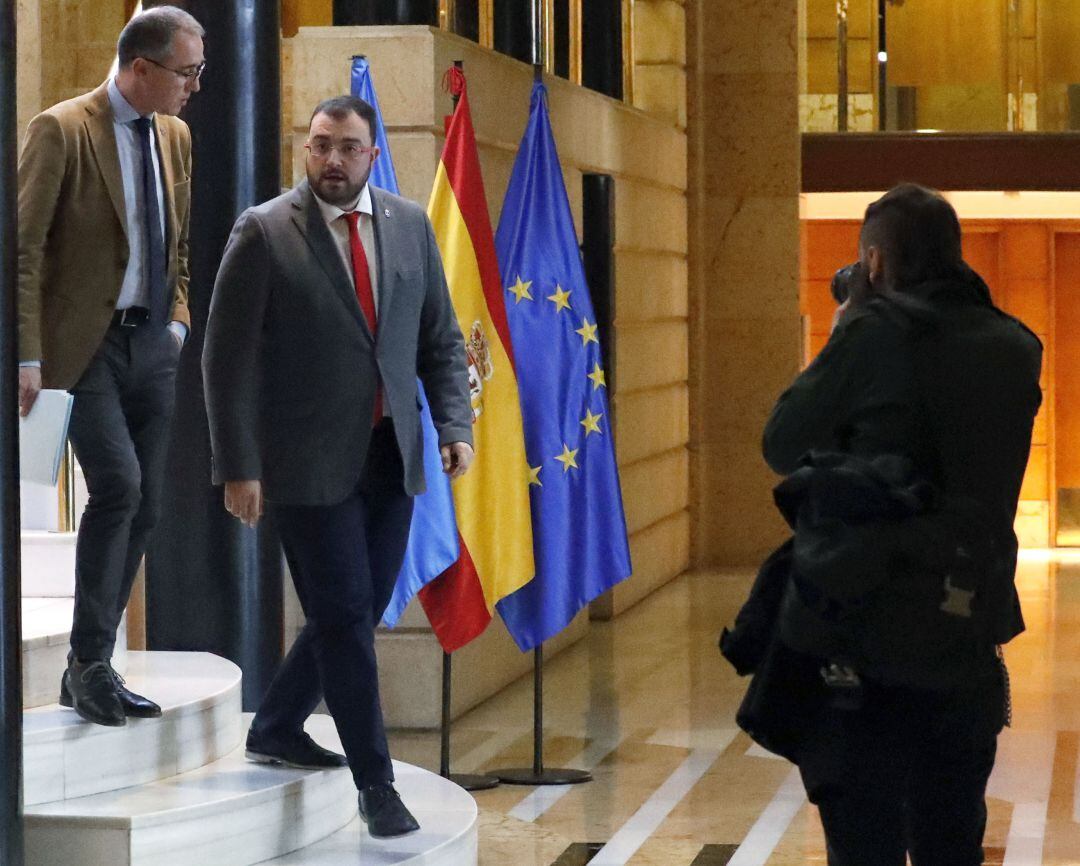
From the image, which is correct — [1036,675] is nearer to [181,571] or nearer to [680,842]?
[680,842]

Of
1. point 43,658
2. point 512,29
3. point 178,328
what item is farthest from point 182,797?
point 512,29

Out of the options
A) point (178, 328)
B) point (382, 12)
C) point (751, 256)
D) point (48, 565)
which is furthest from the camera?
point (751, 256)

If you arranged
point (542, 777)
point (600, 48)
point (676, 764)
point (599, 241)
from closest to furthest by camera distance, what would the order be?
point (542, 777)
point (676, 764)
point (599, 241)
point (600, 48)

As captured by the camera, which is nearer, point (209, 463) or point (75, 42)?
point (209, 463)

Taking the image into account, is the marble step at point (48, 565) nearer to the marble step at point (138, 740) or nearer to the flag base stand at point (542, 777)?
the marble step at point (138, 740)

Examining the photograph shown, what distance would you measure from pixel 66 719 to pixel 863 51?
33.8 ft

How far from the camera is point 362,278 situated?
4176 millimetres

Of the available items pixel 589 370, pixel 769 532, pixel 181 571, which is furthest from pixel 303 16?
pixel 769 532

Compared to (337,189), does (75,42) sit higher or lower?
higher

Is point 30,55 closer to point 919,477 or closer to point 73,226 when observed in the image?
point 73,226

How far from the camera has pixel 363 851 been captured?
170 inches

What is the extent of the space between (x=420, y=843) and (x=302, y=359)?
1.11m

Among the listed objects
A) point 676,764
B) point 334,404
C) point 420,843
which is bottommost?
point 676,764

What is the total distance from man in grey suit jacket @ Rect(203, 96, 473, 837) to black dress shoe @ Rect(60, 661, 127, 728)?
424mm
